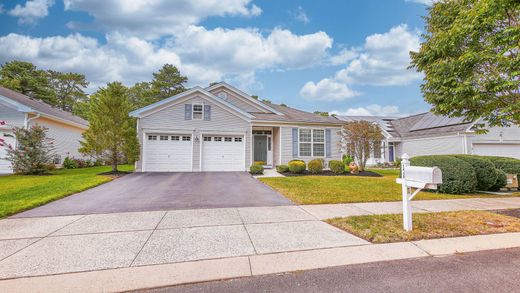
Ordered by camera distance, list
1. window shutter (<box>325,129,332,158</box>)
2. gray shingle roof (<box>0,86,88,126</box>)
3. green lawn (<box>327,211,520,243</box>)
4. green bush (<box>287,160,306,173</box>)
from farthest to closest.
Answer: window shutter (<box>325,129,332,158</box>), gray shingle roof (<box>0,86,88,126</box>), green bush (<box>287,160,306,173</box>), green lawn (<box>327,211,520,243</box>)

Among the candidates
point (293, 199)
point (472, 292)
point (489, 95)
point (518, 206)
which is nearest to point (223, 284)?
point (472, 292)

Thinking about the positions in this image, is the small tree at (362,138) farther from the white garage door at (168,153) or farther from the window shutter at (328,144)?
the white garage door at (168,153)

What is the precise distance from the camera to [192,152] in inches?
534

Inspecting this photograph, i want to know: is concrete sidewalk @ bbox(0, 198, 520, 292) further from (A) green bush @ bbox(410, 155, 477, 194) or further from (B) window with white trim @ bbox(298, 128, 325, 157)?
(B) window with white trim @ bbox(298, 128, 325, 157)

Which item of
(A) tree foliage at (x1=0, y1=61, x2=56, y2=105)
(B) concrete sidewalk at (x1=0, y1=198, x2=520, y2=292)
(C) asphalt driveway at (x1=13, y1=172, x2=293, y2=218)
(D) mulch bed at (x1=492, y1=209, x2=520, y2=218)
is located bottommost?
(D) mulch bed at (x1=492, y1=209, x2=520, y2=218)

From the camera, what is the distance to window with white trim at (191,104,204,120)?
45.3 feet

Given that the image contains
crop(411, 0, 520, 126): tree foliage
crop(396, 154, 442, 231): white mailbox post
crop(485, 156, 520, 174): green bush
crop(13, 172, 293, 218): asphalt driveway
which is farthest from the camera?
crop(485, 156, 520, 174): green bush

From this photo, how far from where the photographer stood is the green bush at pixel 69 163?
1546cm

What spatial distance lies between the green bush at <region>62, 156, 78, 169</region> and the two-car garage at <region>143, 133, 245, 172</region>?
7.37 meters

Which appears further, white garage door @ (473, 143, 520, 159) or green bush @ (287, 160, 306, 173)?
white garage door @ (473, 143, 520, 159)

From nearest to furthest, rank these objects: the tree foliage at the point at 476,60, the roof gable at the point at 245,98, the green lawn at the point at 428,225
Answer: the green lawn at the point at 428,225
the tree foliage at the point at 476,60
the roof gable at the point at 245,98

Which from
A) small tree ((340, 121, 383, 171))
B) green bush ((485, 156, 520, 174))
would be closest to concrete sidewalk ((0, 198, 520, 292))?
green bush ((485, 156, 520, 174))

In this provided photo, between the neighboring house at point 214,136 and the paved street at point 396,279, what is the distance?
11519mm

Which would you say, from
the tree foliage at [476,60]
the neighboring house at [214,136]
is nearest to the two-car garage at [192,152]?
the neighboring house at [214,136]
